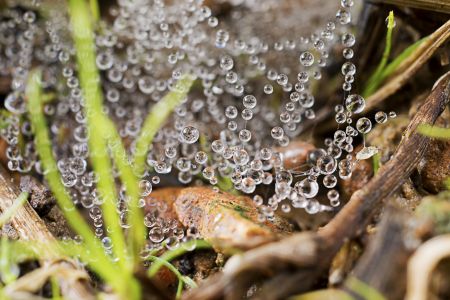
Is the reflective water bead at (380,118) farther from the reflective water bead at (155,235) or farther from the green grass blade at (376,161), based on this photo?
the reflective water bead at (155,235)

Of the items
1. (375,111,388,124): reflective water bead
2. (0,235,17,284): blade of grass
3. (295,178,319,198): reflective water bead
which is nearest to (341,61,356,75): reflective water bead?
(375,111,388,124): reflective water bead

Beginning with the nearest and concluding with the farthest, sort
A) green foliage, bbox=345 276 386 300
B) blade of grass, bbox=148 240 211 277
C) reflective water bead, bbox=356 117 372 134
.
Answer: green foliage, bbox=345 276 386 300, blade of grass, bbox=148 240 211 277, reflective water bead, bbox=356 117 372 134

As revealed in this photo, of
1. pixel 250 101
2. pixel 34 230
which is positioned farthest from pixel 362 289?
pixel 250 101

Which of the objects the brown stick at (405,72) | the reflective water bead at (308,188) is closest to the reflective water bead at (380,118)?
the brown stick at (405,72)

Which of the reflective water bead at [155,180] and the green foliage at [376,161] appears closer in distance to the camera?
the green foliage at [376,161]

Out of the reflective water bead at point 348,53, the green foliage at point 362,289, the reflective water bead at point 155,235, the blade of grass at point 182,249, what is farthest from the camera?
the reflective water bead at point 348,53

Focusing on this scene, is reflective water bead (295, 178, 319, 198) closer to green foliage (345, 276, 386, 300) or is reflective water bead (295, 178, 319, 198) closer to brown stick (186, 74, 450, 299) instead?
brown stick (186, 74, 450, 299)

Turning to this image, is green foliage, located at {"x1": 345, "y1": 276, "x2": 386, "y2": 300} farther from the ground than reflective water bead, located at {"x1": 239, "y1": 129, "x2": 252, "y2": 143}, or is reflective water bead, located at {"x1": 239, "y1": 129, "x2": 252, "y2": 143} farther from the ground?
reflective water bead, located at {"x1": 239, "y1": 129, "x2": 252, "y2": 143}
